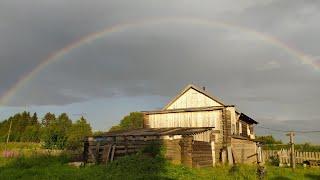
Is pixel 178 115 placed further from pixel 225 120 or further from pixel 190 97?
pixel 225 120

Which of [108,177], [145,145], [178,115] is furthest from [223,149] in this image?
[108,177]

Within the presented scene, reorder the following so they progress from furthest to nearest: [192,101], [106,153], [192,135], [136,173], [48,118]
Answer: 1. [48,118]
2. [192,101]
3. [106,153]
4. [192,135]
5. [136,173]

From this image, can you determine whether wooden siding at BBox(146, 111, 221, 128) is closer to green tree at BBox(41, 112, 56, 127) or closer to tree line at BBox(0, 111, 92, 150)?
tree line at BBox(0, 111, 92, 150)

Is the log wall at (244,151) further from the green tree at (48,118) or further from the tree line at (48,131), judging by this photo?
the green tree at (48,118)

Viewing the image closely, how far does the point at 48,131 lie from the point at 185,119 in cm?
4896

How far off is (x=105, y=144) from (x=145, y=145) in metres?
4.57

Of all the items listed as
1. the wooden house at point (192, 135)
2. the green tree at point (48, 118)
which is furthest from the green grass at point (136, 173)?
the green tree at point (48, 118)

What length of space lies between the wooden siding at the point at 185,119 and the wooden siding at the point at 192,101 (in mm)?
1554

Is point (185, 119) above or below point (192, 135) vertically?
above

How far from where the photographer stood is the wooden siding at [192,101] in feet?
131

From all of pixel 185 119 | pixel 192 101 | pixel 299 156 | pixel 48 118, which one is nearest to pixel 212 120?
pixel 185 119

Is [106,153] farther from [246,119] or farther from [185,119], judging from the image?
[246,119]

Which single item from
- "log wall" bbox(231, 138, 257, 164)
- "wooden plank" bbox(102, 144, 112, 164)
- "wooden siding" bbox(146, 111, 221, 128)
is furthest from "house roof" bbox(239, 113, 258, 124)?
"wooden plank" bbox(102, 144, 112, 164)

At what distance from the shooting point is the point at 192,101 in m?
40.8
